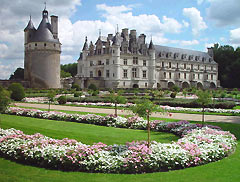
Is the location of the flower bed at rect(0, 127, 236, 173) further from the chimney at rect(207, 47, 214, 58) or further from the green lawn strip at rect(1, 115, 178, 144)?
the chimney at rect(207, 47, 214, 58)

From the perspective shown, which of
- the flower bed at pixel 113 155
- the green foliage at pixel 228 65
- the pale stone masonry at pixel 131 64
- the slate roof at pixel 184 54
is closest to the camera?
the flower bed at pixel 113 155

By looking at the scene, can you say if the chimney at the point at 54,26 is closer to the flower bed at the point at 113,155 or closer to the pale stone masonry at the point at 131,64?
the pale stone masonry at the point at 131,64

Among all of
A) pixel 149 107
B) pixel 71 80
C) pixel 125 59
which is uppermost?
pixel 125 59

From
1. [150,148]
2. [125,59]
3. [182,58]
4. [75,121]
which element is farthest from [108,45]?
[150,148]

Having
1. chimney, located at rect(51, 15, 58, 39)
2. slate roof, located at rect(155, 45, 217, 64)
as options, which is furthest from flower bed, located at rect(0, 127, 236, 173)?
slate roof, located at rect(155, 45, 217, 64)

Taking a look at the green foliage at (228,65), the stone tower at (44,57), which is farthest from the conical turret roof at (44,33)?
the green foliage at (228,65)

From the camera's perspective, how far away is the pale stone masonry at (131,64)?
4856 cm

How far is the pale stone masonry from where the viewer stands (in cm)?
4856

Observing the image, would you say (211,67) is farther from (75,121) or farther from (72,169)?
(72,169)

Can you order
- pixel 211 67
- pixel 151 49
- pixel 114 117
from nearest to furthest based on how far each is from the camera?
pixel 114 117 → pixel 151 49 → pixel 211 67

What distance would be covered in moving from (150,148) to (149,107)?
58.9 inches

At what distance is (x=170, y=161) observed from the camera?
20.3 ft

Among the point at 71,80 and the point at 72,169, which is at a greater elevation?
the point at 71,80

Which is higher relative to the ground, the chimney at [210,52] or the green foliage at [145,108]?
the chimney at [210,52]
